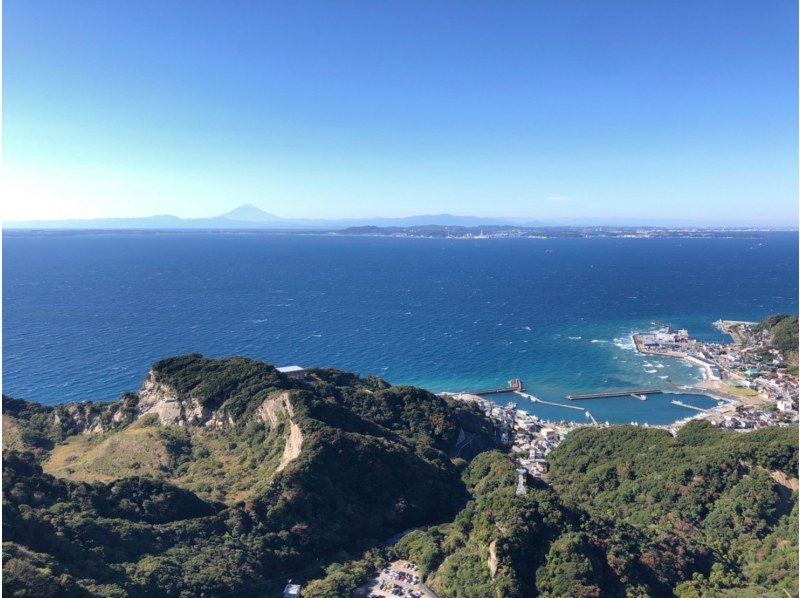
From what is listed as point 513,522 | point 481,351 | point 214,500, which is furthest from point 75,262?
point 513,522

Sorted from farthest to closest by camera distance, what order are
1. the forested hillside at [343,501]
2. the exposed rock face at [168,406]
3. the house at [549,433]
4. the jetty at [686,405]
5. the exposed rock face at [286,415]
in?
1. the jetty at [686,405]
2. the house at [549,433]
3. the exposed rock face at [168,406]
4. the exposed rock face at [286,415]
5. the forested hillside at [343,501]

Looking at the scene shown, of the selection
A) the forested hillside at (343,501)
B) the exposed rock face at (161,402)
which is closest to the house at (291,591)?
the forested hillside at (343,501)

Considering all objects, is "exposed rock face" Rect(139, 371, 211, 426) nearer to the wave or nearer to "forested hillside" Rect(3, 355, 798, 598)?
"forested hillside" Rect(3, 355, 798, 598)

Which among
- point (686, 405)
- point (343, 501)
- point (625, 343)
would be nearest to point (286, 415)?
point (343, 501)

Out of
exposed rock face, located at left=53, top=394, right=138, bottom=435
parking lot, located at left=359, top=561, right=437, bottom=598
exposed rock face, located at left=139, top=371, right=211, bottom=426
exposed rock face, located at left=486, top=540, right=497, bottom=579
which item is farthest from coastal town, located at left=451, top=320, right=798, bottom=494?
exposed rock face, located at left=53, top=394, right=138, bottom=435

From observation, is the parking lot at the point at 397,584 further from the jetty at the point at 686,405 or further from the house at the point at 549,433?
the jetty at the point at 686,405

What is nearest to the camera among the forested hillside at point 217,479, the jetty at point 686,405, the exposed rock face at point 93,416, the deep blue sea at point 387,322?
the forested hillside at point 217,479
